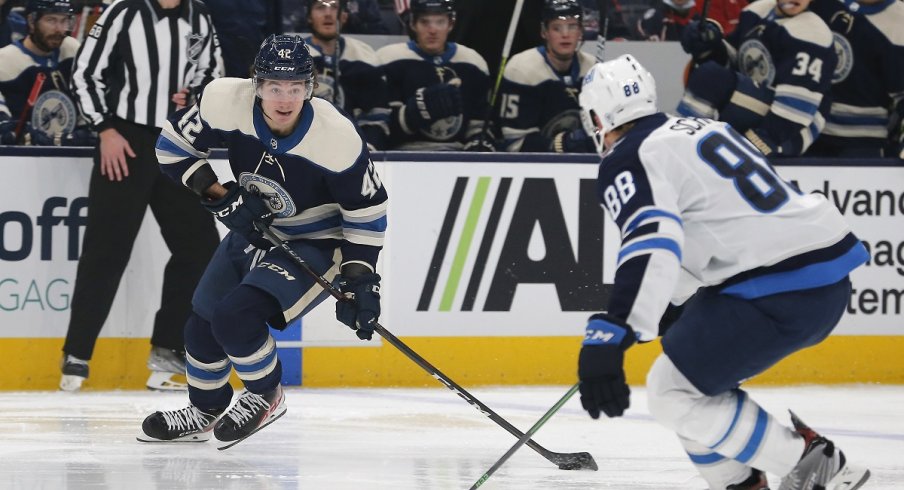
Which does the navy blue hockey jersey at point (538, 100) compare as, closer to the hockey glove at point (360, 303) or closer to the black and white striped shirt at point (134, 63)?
the black and white striped shirt at point (134, 63)

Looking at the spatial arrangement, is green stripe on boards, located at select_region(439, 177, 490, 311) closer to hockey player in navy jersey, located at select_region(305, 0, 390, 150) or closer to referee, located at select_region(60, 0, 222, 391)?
hockey player in navy jersey, located at select_region(305, 0, 390, 150)

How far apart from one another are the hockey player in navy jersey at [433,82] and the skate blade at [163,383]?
4.39 ft

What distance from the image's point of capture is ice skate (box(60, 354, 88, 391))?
17.6ft

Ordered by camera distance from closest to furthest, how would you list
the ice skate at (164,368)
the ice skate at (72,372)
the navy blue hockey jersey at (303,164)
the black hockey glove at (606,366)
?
1. the black hockey glove at (606,366)
2. the navy blue hockey jersey at (303,164)
3. the ice skate at (72,372)
4. the ice skate at (164,368)

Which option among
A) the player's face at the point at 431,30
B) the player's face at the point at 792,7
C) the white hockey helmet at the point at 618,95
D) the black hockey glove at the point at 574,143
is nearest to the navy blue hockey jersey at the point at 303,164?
the white hockey helmet at the point at 618,95

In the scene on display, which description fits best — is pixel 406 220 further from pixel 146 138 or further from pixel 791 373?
pixel 791 373

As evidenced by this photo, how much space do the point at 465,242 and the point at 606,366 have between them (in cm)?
272

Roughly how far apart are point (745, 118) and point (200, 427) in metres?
2.66

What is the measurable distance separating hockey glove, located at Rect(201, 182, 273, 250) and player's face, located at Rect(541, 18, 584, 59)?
223 centimetres

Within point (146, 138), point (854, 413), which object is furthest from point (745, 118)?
point (146, 138)

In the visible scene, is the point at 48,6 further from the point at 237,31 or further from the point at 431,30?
the point at 431,30

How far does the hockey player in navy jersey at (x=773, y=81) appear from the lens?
5832mm

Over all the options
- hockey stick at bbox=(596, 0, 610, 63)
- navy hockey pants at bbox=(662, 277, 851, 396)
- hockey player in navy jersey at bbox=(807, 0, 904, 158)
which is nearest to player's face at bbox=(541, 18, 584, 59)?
hockey stick at bbox=(596, 0, 610, 63)

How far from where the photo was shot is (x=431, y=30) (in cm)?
607
